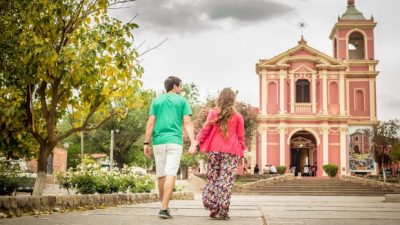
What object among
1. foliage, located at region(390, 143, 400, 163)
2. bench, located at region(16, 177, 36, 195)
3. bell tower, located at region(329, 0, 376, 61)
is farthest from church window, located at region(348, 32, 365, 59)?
bench, located at region(16, 177, 36, 195)

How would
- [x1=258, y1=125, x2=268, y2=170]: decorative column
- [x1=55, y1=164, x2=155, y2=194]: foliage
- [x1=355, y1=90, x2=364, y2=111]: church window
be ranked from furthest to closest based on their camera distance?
[x1=355, y1=90, x2=364, y2=111]: church window < [x1=258, y1=125, x2=268, y2=170]: decorative column < [x1=55, y1=164, x2=155, y2=194]: foliage

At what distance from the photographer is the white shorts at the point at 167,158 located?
19.5 ft

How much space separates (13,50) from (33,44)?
0.86ft

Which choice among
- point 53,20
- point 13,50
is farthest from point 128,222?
point 53,20

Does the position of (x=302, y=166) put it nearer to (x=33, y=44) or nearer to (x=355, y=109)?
(x=355, y=109)

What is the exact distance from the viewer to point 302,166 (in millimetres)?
42438

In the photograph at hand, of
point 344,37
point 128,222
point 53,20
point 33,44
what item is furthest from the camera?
point 344,37

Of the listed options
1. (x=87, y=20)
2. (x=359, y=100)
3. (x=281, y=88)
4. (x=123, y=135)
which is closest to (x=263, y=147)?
(x=281, y=88)

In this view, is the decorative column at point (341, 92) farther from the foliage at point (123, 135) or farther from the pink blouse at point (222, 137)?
the pink blouse at point (222, 137)

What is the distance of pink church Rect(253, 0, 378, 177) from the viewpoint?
39812 millimetres

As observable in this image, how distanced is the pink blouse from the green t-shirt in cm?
38

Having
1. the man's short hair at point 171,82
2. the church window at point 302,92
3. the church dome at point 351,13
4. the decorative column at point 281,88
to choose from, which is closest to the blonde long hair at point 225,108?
the man's short hair at point 171,82

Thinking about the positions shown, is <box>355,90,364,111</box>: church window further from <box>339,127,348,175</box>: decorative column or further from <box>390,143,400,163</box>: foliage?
<box>390,143,400,163</box>: foliage

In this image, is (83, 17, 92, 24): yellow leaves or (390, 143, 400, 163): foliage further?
(390, 143, 400, 163): foliage
